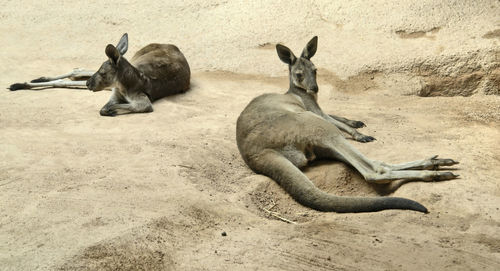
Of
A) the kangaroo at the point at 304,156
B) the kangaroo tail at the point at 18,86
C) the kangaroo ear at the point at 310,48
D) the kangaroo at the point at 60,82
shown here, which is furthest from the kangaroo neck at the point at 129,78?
the kangaroo at the point at 304,156

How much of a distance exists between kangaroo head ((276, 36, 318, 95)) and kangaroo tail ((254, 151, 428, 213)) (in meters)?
1.49

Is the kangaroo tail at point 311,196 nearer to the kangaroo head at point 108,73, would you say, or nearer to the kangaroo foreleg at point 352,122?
the kangaroo foreleg at point 352,122

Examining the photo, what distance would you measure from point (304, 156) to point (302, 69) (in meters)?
1.60

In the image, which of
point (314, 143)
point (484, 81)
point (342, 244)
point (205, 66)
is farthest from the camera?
point (205, 66)

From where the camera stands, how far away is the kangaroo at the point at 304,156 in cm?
376

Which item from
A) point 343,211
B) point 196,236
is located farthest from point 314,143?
point 196,236

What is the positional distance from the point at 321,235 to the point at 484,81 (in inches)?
187

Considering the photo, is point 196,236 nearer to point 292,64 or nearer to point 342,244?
point 342,244

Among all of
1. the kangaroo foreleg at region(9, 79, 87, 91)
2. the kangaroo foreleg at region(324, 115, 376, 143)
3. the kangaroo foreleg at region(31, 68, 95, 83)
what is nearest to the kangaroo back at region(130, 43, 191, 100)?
the kangaroo foreleg at region(31, 68, 95, 83)

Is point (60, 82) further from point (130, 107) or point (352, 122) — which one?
point (352, 122)

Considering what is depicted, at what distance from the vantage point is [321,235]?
3.38m

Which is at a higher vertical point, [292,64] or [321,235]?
[292,64]

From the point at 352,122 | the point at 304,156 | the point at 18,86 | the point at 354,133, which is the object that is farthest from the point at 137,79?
the point at 304,156

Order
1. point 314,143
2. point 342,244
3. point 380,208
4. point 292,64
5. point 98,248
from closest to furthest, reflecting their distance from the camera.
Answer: point 98,248 < point 342,244 < point 380,208 < point 314,143 < point 292,64
